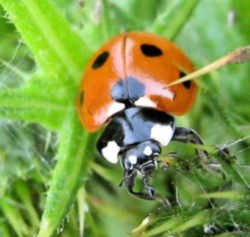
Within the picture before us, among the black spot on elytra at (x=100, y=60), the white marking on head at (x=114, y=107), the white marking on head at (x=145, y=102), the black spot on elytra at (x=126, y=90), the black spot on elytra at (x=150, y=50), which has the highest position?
the black spot on elytra at (x=100, y=60)

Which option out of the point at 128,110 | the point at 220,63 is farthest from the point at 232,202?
the point at 128,110

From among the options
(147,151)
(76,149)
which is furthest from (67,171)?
(147,151)

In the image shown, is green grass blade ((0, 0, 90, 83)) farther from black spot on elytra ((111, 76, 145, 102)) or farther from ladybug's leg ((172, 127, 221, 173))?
ladybug's leg ((172, 127, 221, 173))

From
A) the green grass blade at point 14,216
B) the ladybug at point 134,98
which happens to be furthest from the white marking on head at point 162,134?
the green grass blade at point 14,216

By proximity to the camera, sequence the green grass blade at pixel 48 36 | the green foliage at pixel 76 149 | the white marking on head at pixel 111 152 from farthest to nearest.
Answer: the white marking on head at pixel 111 152 → the green grass blade at pixel 48 36 → the green foliage at pixel 76 149

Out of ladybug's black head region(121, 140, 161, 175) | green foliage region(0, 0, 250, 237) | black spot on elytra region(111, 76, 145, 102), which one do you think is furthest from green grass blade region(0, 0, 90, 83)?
ladybug's black head region(121, 140, 161, 175)

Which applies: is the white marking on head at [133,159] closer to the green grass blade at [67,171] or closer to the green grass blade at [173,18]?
the green grass blade at [67,171]
